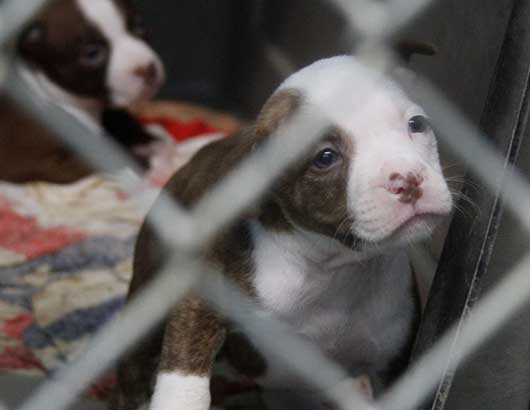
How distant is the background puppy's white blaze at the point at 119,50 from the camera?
3918 mm

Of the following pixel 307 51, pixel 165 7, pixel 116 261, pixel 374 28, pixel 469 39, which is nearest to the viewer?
pixel 374 28

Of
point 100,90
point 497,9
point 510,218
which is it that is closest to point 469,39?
point 497,9

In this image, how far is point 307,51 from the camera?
3.50 m

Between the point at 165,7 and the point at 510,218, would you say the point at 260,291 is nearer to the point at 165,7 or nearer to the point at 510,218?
the point at 510,218

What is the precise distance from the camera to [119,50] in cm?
394

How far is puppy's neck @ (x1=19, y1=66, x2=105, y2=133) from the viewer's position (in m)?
4.06

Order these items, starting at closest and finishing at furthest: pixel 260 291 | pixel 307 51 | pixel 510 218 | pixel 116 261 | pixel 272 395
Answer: pixel 510 218 < pixel 260 291 < pixel 272 395 < pixel 116 261 < pixel 307 51

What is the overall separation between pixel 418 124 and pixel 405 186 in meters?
0.28

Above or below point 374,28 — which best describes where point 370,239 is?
below

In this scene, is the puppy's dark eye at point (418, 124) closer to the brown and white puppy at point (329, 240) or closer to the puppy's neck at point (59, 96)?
the brown and white puppy at point (329, 240)

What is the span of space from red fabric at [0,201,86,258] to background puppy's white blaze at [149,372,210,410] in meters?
1.25

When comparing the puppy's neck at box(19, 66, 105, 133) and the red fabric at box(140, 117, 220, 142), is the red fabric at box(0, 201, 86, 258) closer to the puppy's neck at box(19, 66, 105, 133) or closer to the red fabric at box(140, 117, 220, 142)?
the puppy's neck at box(19, 66, 105, 133)

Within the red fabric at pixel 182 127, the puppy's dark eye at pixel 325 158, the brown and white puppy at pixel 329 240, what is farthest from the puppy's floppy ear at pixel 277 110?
the red fabric at pixel 182 127

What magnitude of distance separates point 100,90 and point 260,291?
2182mm
